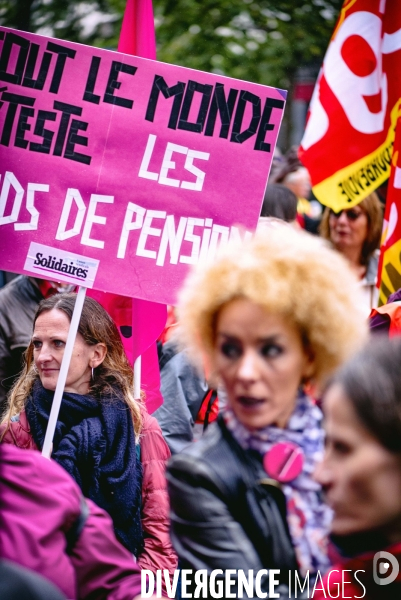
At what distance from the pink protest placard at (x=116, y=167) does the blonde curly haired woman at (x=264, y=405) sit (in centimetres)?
136

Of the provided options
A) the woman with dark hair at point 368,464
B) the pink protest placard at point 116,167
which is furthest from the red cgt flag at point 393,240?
the woman with dark hair at point 368,464

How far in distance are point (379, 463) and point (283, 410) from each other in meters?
0.53

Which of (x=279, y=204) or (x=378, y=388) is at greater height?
(x=279, y=204)

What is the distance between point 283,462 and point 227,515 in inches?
7.1

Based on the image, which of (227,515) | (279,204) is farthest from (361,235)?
(227,515)

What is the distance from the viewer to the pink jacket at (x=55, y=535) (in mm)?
1917

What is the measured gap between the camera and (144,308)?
379 centimetres

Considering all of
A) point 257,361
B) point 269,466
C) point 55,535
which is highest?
point 257,361

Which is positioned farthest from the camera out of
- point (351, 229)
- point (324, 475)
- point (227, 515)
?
point (351, 229)

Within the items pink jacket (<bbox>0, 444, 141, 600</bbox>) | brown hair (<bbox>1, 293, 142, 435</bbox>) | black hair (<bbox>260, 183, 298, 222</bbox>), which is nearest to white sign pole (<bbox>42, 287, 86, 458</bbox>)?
brown hair (<bbox>1, 293, 142, 435</bbox>)

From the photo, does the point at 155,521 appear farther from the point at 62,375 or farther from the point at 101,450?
the point at 62,375

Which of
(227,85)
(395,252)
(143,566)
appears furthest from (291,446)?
(395,252)

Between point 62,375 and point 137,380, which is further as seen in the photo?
point 137,380

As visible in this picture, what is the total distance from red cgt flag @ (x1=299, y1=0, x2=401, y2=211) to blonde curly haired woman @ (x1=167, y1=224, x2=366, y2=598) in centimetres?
256
